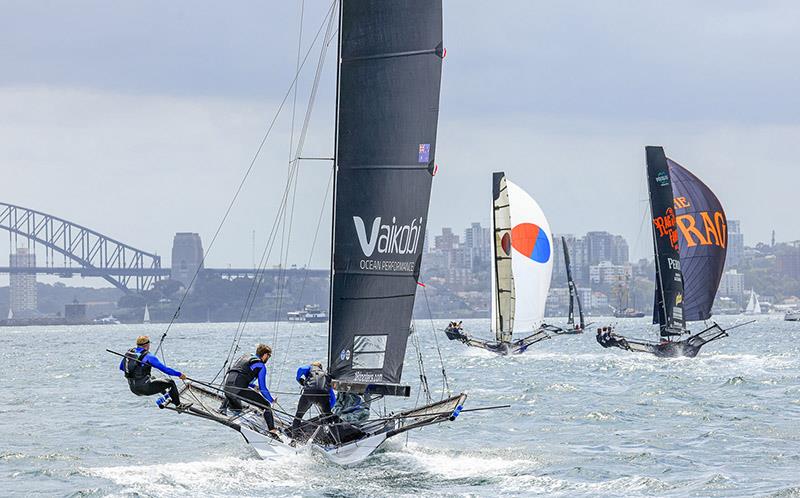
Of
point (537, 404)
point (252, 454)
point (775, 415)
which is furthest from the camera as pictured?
point (537, 404)

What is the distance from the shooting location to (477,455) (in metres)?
16.4

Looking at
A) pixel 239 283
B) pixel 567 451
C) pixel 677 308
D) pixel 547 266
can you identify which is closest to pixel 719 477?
pixel 567 451

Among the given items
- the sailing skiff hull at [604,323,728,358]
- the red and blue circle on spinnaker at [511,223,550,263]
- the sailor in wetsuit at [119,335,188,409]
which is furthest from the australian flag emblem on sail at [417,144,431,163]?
the red and blue circle on spinnaker at [511,223,550,263]

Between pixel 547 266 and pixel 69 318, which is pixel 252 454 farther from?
pixel 69 318

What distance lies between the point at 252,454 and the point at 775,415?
9556mm

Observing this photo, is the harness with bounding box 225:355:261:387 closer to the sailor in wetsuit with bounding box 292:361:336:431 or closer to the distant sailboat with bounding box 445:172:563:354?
the sailor in wetsuit with bounding box 292:361:336:431

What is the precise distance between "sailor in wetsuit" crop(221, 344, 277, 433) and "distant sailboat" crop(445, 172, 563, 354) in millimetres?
23984

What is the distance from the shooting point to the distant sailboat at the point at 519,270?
39125 mm

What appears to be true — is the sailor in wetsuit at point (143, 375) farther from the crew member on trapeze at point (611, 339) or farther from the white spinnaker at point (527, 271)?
the white spinnaker at point (527, 271)

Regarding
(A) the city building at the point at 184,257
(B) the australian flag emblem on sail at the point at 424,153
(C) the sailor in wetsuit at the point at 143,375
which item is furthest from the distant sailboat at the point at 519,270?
(A) the city building at the point at 184,257

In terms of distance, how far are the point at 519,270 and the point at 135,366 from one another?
26.7 meters

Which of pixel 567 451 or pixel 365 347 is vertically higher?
pixel 365 347

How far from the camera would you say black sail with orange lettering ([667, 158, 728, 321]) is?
37.9 metres

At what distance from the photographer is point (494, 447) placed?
17.3 metres
